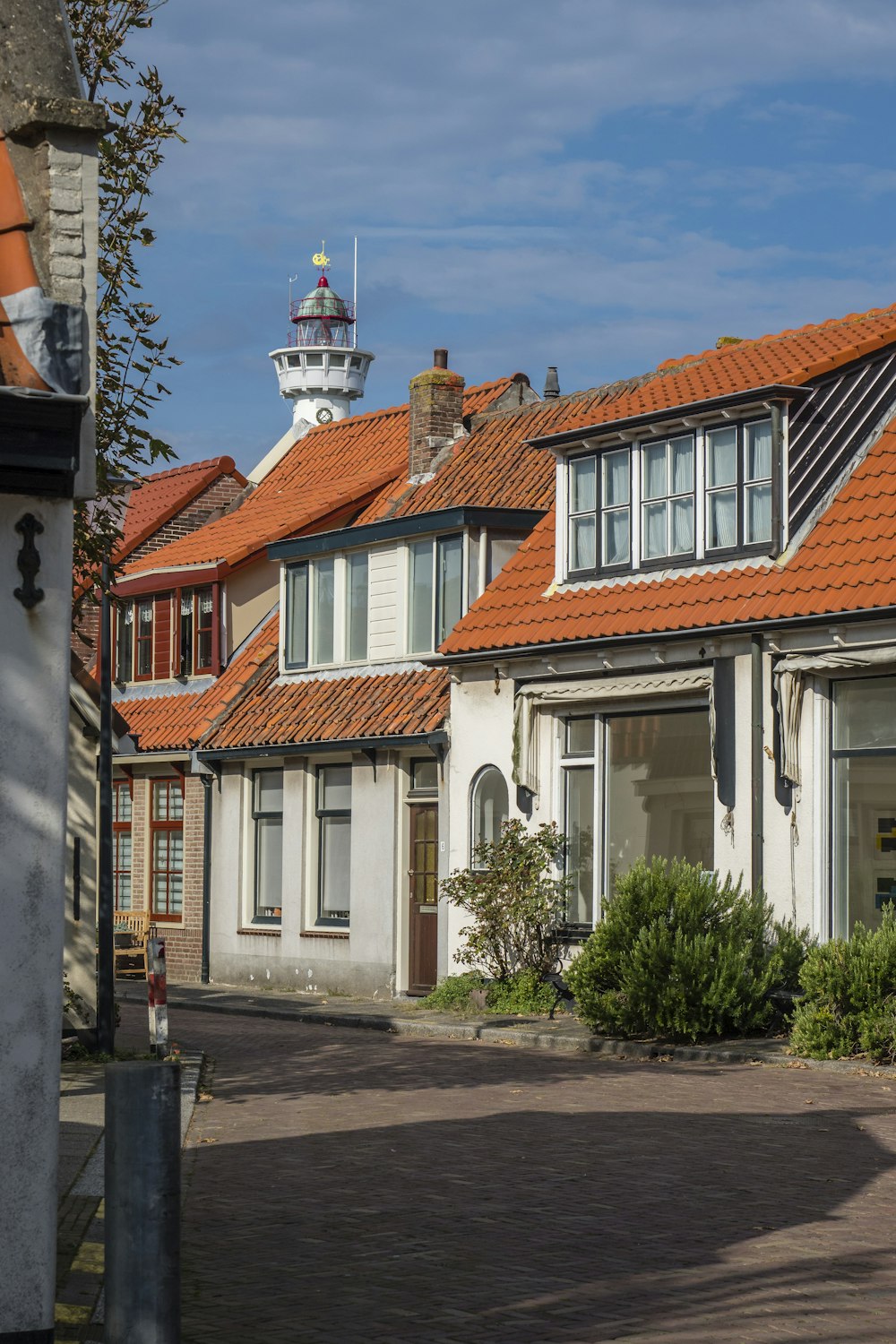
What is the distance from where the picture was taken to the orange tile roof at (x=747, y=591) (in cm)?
1798

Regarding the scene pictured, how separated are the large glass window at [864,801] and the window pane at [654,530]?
3.03 m

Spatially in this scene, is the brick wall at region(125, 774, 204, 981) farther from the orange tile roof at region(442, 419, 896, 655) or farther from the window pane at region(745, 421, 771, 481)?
the window pane at region(745, 421, 771, 481)

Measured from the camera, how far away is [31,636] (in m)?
6.52

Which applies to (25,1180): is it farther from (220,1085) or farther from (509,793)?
(509,793)

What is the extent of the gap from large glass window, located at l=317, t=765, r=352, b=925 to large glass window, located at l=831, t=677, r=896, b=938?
8.88 m

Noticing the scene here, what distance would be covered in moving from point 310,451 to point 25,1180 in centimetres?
2832

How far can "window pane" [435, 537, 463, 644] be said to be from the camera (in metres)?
24.5

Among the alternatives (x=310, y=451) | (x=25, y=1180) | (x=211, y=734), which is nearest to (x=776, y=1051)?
(x=25, y=1180)

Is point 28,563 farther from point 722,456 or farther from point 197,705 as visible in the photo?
point 197,705

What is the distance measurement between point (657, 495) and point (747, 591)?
6.83ft

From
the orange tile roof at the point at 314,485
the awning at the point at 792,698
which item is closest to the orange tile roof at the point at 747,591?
the awning at the point at 792,698

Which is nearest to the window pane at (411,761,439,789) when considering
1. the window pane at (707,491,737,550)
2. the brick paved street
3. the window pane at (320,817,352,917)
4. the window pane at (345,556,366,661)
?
the window pane at (320,817,352,917)

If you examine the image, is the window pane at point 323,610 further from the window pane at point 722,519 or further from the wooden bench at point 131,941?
the window pane at point 722,519

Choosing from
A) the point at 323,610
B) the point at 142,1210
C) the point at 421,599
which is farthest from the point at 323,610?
the point at 142,1210
